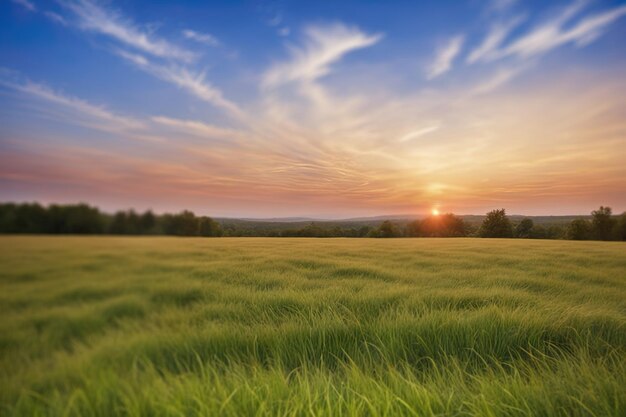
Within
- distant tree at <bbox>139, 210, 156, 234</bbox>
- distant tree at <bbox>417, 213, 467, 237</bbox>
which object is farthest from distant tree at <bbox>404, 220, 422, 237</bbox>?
distant tree at <bbox>139, 210, 156, 234</bbox>

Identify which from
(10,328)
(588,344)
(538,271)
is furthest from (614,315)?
(10,328)

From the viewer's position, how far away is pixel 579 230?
498 centimetres

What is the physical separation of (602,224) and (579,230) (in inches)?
17.8

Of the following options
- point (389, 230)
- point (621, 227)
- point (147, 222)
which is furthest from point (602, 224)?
point (389, 230)

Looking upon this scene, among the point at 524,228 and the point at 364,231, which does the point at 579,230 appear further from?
the point at 364,231

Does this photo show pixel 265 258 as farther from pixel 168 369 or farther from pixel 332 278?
pixel 168 369

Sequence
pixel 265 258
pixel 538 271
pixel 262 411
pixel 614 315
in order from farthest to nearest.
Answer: pixel 538 271 → pixel 265 258 → pixel 614 315 → pixel 262 411

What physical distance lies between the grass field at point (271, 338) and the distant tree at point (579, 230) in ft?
5.90

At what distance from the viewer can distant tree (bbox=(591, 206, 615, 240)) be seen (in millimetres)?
4418

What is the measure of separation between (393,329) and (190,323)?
148 centimetres

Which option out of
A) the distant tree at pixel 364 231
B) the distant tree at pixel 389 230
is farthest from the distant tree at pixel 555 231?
the distant tree at pixel 389 230

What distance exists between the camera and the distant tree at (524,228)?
4.63 m

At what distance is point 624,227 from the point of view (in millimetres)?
4246

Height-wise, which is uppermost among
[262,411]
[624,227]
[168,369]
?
[624,227]
